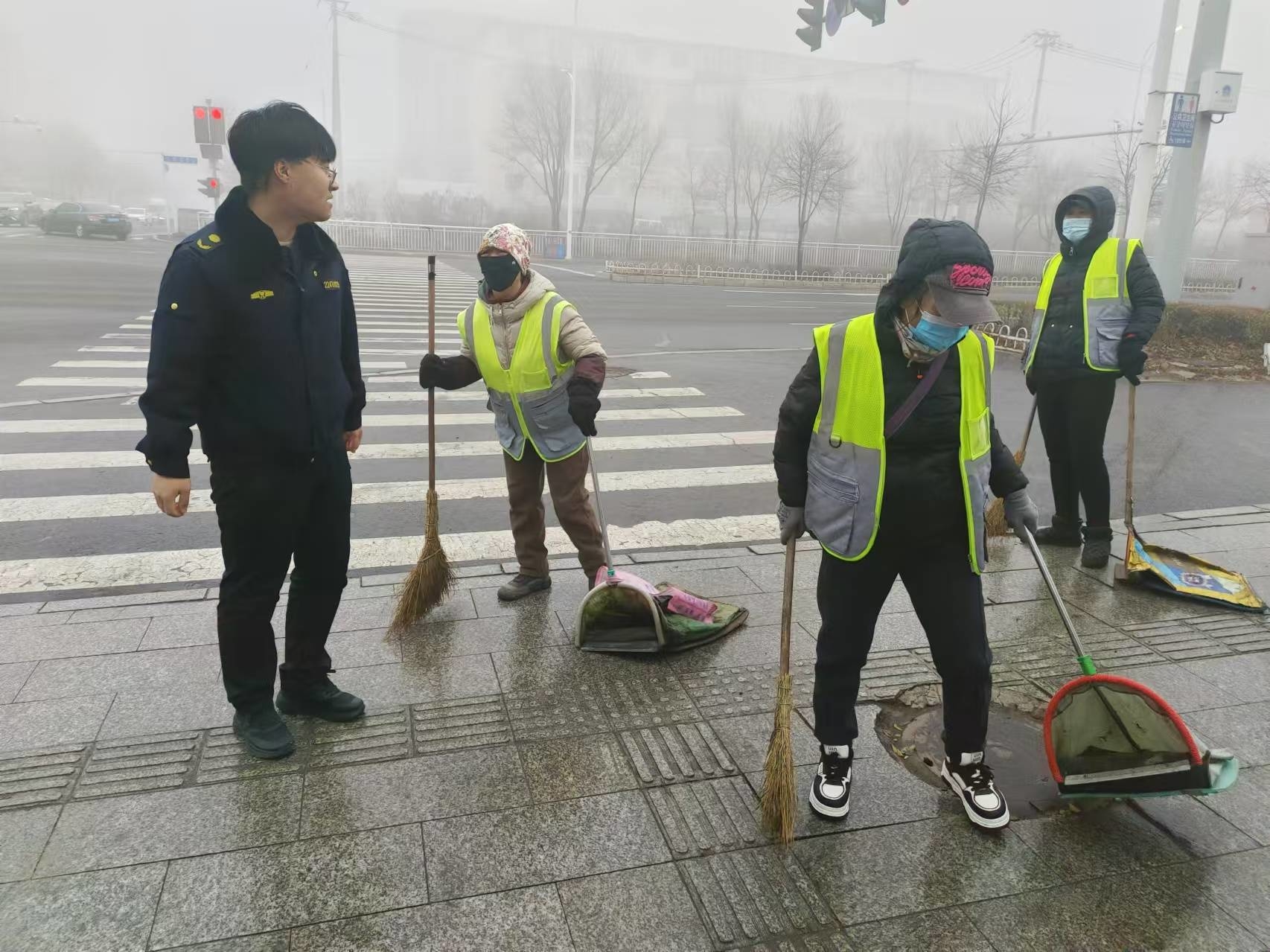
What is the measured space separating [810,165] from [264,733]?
125ft

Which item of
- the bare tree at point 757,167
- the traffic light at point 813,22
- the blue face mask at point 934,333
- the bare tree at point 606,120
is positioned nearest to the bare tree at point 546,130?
the bare tree at point 606,120

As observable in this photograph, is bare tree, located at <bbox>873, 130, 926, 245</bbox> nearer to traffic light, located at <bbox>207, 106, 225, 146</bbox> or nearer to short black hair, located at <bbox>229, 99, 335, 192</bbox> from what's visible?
traffic light, located at <bbox>207, 106, 225, 146</bbox>

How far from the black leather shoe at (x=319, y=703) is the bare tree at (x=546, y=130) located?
50.7 metres

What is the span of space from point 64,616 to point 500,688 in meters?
2.29

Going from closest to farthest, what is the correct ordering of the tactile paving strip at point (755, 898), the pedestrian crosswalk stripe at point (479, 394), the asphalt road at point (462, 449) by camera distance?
Answer: the tactile paving strip at point (755, 898)
the asphalt road at point (462, 449)
the pedestrian crosswalk stripe at point (479, 394)

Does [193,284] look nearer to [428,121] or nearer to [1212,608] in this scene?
[1212,608]

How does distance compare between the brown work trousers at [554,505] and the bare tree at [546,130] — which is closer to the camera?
the brown work trousers at [554,505]

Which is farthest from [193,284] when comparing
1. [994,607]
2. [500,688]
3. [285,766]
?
[994,607]

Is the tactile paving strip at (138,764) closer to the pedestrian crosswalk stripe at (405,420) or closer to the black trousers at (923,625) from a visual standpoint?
the black trousers at (923,625)

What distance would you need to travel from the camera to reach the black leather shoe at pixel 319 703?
11.4 ft

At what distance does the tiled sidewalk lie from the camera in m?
2.47

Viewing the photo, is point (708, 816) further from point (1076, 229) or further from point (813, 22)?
point (813, 22)

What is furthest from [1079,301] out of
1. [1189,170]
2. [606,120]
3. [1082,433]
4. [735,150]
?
[606,120]

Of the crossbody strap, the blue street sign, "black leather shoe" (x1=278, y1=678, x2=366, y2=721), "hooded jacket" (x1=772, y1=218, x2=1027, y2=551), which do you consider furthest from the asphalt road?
the blue street sign
